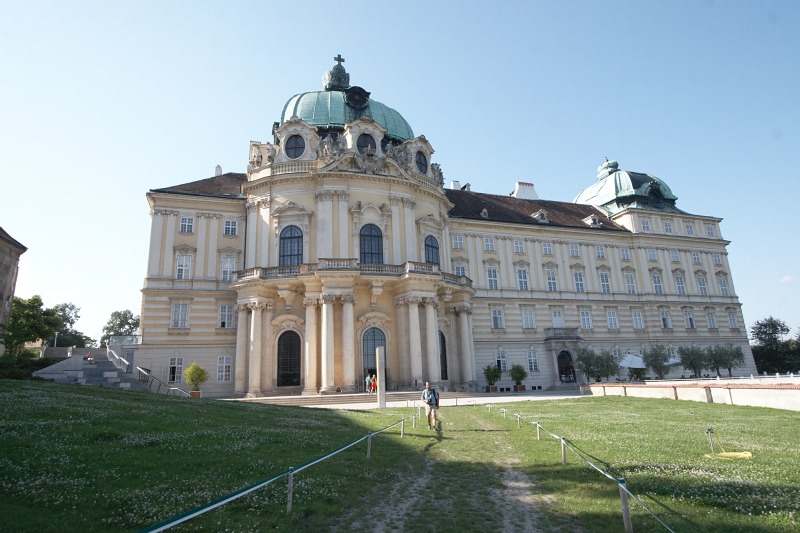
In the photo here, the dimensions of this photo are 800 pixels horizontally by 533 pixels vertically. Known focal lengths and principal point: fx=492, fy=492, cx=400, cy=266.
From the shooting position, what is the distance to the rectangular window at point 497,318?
1850 inches

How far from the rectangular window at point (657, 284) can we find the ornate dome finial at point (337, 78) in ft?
127

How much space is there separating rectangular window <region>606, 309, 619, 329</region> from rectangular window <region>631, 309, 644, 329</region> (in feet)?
7.16

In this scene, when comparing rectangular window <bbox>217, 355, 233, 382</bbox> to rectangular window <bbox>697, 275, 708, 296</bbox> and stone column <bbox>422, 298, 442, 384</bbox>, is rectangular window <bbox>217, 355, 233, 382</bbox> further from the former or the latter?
rectangular window <bbox>697, 275, 708, 296</bbox>

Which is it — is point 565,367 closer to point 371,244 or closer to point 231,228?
point 371,244

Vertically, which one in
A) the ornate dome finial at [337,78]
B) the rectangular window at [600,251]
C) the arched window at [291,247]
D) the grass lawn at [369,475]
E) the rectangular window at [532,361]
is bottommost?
the grass lawn at [369,475]

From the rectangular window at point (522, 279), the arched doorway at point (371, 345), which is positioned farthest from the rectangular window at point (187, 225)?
the rectangular window at point (522, 279)

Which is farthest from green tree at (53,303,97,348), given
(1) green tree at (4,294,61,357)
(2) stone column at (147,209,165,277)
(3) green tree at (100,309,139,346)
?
(2) stone column at (147,209,165,277)

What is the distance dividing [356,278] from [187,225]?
15.8 meters

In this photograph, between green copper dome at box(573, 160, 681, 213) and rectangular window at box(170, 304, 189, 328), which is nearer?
rectangular window at box(170, 304, 189, 328)

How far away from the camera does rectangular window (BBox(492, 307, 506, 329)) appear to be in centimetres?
4700

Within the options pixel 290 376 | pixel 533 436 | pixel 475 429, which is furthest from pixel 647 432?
pixel 290 376

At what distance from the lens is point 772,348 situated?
65500 mm

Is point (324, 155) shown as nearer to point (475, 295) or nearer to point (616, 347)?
point (475, 295)

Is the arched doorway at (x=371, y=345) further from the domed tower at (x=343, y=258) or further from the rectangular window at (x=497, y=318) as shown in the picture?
the rectangular window at (x=497, y=318)
